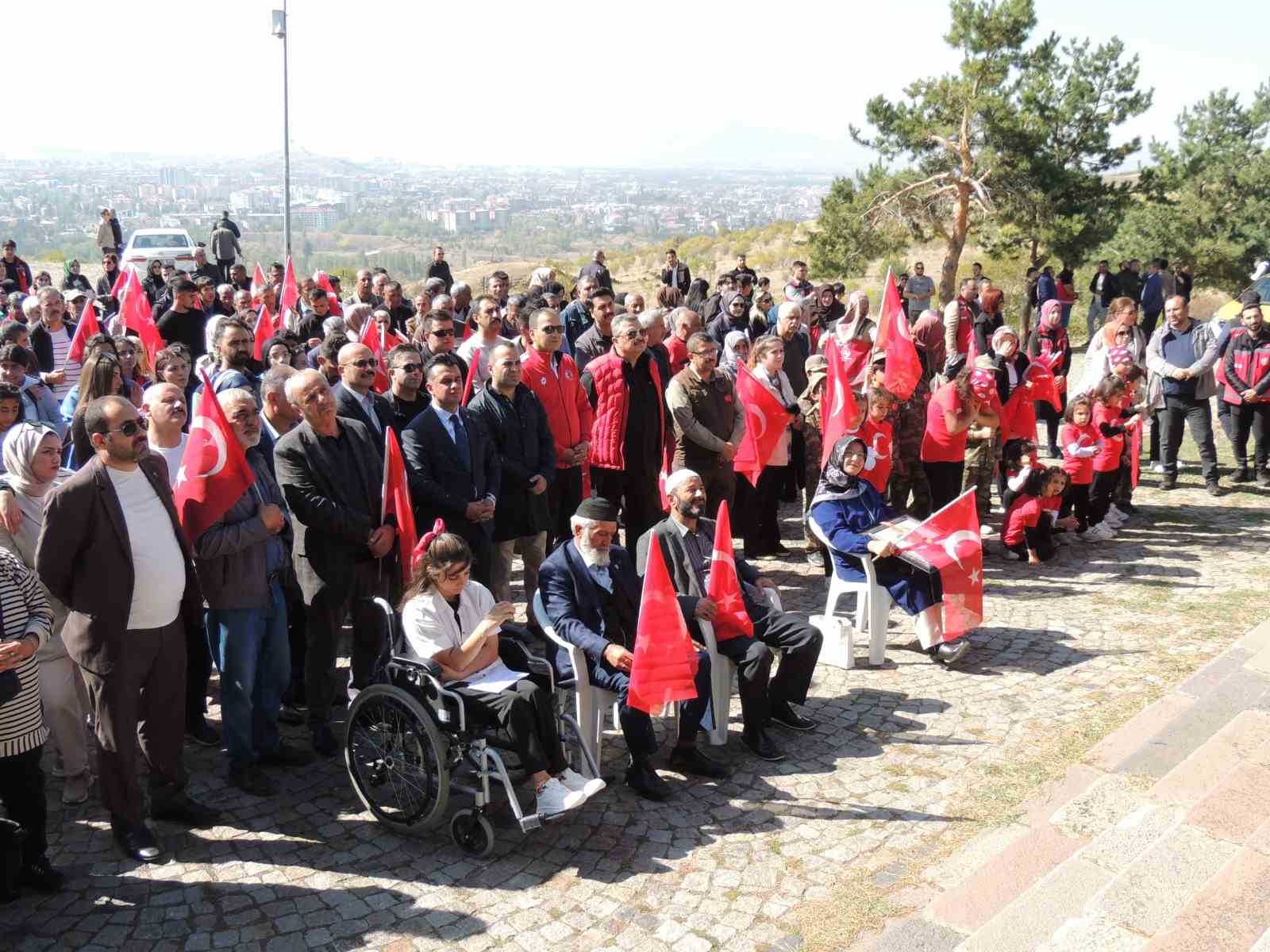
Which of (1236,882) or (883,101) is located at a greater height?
(883,101)

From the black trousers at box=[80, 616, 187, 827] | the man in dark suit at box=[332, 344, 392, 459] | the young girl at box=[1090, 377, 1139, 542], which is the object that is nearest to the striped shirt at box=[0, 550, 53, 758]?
the black trousers at box=[80, 616, 187, 827]

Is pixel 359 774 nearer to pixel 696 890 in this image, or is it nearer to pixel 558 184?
pixel 696 890

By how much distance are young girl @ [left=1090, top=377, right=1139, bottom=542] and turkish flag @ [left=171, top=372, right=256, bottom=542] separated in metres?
7.35

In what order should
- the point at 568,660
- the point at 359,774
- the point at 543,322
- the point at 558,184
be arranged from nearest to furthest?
the point at 359,774
the point at 568,660
the point at 543,322
the point at 558,184

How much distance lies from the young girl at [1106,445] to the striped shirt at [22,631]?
825 cm

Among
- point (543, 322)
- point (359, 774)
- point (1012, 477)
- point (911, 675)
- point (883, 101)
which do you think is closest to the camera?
point (359, 774)

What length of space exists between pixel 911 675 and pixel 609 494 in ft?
8.20

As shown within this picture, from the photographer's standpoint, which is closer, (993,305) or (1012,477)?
(1012,477)

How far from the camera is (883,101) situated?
25672 mm

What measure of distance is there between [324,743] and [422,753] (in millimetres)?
1290

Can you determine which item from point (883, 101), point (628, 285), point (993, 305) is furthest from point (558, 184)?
point (993, 305)

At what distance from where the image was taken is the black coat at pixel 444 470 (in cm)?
648

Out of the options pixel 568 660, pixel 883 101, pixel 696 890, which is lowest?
pixel 696 890

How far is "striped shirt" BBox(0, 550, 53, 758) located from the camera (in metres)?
4.50
